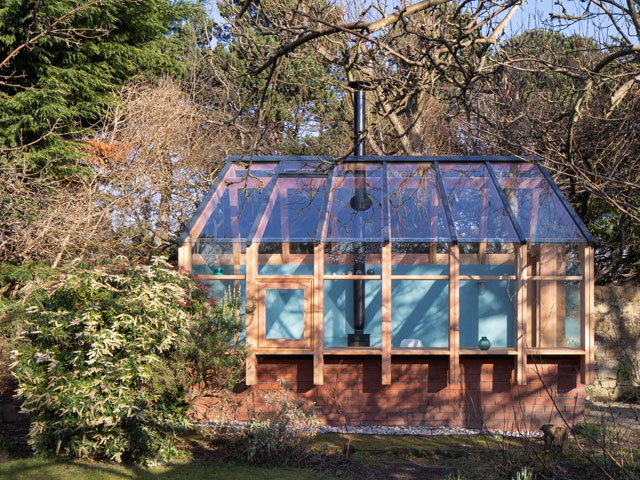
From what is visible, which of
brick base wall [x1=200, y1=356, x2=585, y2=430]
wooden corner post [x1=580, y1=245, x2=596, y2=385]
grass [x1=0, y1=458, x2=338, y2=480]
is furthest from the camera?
brick base wall [x1=200, y1=356, x2=585, y2=430]

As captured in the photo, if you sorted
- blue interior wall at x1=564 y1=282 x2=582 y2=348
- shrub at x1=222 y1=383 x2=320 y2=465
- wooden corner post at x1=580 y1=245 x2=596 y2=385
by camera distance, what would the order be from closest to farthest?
shrub at x1=222 y1=383 x2=320 y2=465 → wooden corner post at x1=580 y1=245 x2=596 y2=385 → blue interior wall at x1=564 y1=282 x2=582 y2=348

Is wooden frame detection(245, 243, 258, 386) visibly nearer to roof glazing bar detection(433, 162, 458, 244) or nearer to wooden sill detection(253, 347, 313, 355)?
wooden sill detection(253, 347, 313, 355)

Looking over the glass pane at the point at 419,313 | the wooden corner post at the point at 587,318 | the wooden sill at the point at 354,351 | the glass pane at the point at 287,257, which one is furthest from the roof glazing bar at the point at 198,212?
the wooden corner post at the point at 587,318

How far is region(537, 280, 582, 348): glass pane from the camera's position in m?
7.24

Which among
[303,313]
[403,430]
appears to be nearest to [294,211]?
[303,313]

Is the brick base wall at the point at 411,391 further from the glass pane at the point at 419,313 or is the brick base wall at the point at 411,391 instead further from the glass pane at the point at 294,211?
the glass pane at the point at 294,211

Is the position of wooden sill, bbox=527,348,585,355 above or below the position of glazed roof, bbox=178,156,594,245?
below

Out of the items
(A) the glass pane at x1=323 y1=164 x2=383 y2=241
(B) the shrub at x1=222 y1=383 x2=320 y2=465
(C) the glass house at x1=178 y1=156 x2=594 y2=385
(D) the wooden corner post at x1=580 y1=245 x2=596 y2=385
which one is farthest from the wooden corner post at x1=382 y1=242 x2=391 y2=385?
(D) the wooden corner post at x1=580 y1=245 x2=596 y2=385

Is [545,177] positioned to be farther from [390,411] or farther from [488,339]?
[390,411]

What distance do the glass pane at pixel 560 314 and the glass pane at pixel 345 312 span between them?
1.91 meters

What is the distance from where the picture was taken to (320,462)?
5762mm

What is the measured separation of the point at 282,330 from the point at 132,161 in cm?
589

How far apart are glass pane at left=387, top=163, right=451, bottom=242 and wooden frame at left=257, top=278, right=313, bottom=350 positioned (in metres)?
1.20

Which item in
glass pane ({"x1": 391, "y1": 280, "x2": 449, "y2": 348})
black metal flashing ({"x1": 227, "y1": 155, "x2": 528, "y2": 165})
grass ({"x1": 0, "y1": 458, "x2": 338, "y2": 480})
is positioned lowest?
grass ({"x1": 0, "y1": 458, "x2": 338, "y2": 480})
